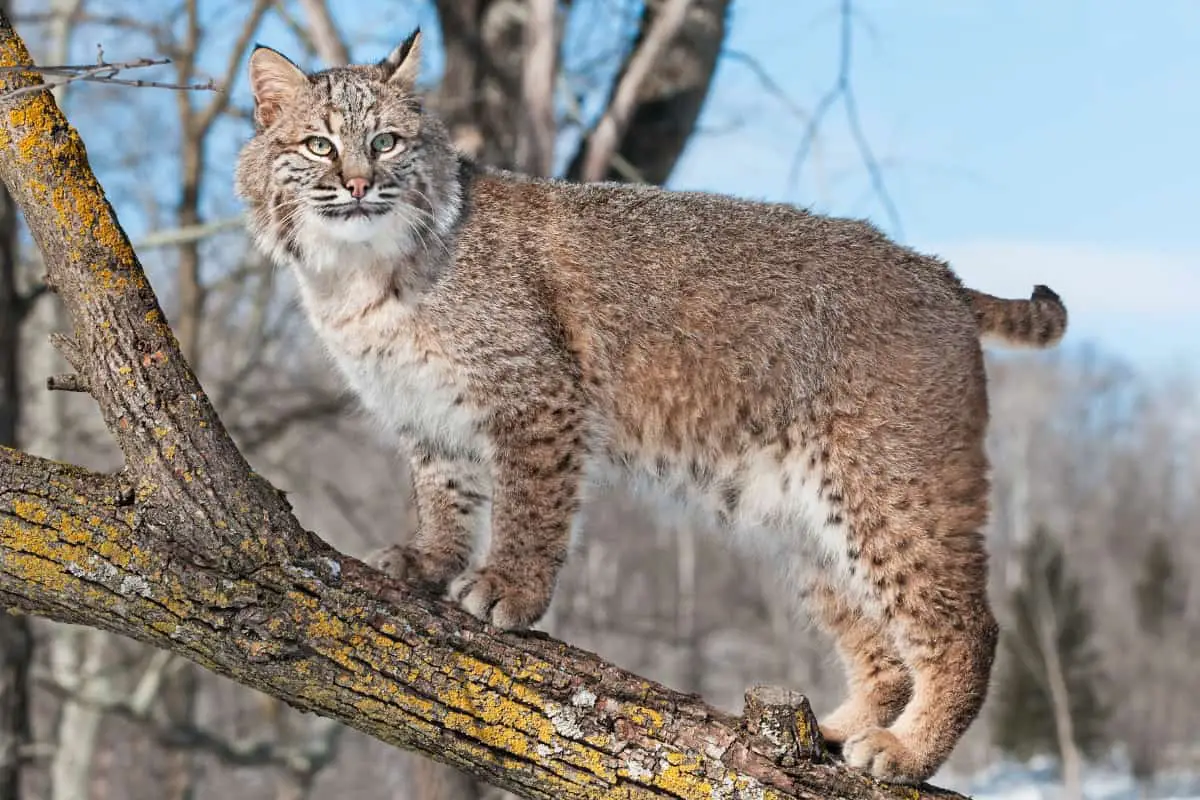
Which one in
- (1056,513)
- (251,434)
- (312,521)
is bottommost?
(251,434)

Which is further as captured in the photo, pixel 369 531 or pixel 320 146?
pixel 369 531

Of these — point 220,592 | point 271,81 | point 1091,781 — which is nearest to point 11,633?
point 271,81

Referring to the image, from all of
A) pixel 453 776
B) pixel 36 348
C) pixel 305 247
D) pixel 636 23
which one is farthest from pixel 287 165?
pixel 36 348

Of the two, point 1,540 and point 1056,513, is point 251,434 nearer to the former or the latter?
point 1,540

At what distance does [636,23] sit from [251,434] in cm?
676

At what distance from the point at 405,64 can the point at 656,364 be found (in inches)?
55.3

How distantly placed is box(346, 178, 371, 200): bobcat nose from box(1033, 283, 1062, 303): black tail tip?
8.33 feet

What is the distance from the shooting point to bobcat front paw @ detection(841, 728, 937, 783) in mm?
4008

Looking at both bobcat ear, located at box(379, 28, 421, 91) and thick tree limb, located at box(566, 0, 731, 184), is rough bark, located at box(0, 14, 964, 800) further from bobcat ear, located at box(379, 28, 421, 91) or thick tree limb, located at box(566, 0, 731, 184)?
thick tree limb, located at box(566, 0, 731, 184)

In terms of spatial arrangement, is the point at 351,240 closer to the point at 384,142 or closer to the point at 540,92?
the point at 384,142

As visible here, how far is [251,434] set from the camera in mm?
13836

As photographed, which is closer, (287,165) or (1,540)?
(1,540)

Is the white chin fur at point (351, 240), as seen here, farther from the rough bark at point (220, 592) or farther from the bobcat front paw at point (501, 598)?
the bobcat front paw at point (501, 598)

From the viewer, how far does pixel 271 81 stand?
14.9 ft
